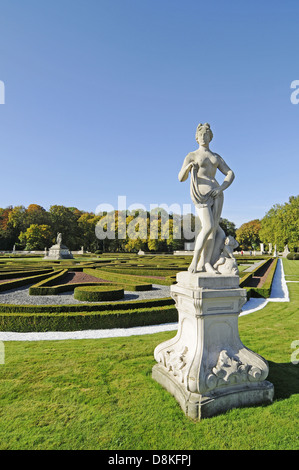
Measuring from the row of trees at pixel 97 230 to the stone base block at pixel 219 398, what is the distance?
57628mm

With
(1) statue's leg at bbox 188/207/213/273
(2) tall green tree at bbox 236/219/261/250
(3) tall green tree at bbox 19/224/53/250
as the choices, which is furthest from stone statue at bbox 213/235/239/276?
(2) tall green tree at bbox 236/219/261/250

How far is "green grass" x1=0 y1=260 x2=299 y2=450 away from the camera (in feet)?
11.8

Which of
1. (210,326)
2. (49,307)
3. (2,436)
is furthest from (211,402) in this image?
(49,307)

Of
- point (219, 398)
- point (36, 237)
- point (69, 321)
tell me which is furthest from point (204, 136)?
point (36, 237)

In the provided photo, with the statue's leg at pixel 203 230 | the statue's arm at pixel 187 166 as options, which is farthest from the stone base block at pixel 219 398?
the statue's arm at pixel 187 166

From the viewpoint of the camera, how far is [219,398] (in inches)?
167

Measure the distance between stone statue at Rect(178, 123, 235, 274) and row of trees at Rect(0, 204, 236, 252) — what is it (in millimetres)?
56985

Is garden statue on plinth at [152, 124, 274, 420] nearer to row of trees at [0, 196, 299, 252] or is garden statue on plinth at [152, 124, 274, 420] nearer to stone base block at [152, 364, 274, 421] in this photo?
stone base block at [152, 364, 274, 421]

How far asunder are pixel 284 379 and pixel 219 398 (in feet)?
6.24

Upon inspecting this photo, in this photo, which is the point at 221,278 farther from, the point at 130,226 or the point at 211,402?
the point at 130,226

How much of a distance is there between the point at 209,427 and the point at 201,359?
0.90 metres

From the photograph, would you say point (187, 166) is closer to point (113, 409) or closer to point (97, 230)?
point (113, 409)

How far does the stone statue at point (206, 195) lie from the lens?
5.02 metres

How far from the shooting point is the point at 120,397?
4680 millimetres
